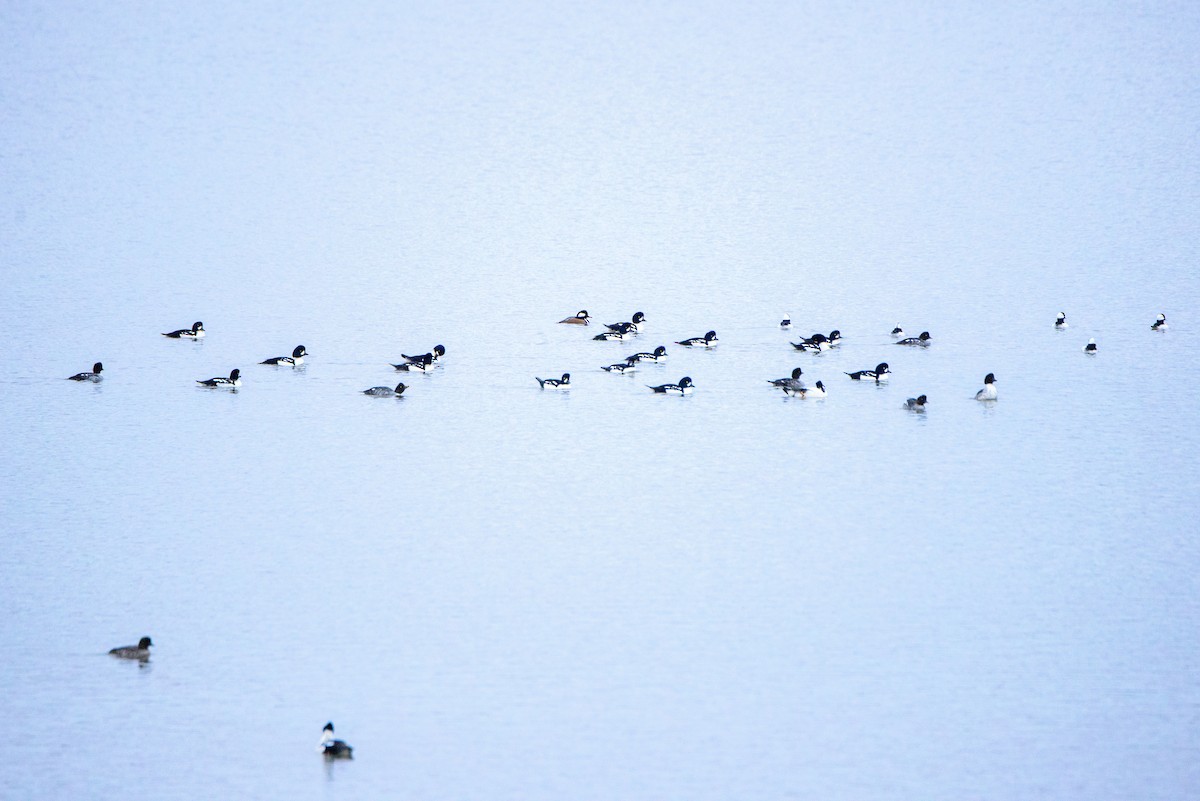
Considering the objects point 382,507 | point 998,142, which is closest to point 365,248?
point 382,507

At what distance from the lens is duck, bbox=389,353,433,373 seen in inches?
1140

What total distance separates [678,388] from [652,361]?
3.23m

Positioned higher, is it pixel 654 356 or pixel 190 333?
pixel 190 333

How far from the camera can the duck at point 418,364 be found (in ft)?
95.0

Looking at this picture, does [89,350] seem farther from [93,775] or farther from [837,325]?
[93,775]

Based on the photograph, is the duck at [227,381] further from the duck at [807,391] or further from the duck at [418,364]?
the duck at [807,391]

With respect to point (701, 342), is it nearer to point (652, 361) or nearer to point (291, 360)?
point (652, 361)

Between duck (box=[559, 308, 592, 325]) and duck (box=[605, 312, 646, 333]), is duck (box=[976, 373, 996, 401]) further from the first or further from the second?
duck (box=[559, 308, 592, 325])

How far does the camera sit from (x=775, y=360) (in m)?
30.5

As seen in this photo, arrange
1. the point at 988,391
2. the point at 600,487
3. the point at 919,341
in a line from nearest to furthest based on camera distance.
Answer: the point at 600,487
the point at 988,391
the point at 919,341

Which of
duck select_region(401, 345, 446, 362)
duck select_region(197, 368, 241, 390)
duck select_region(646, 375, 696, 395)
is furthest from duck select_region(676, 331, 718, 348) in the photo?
duck select_region(197, 368, 241, 390)

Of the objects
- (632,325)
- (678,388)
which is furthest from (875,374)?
(632,325)

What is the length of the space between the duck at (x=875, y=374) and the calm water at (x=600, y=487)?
744mm

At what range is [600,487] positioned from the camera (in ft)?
69.7
